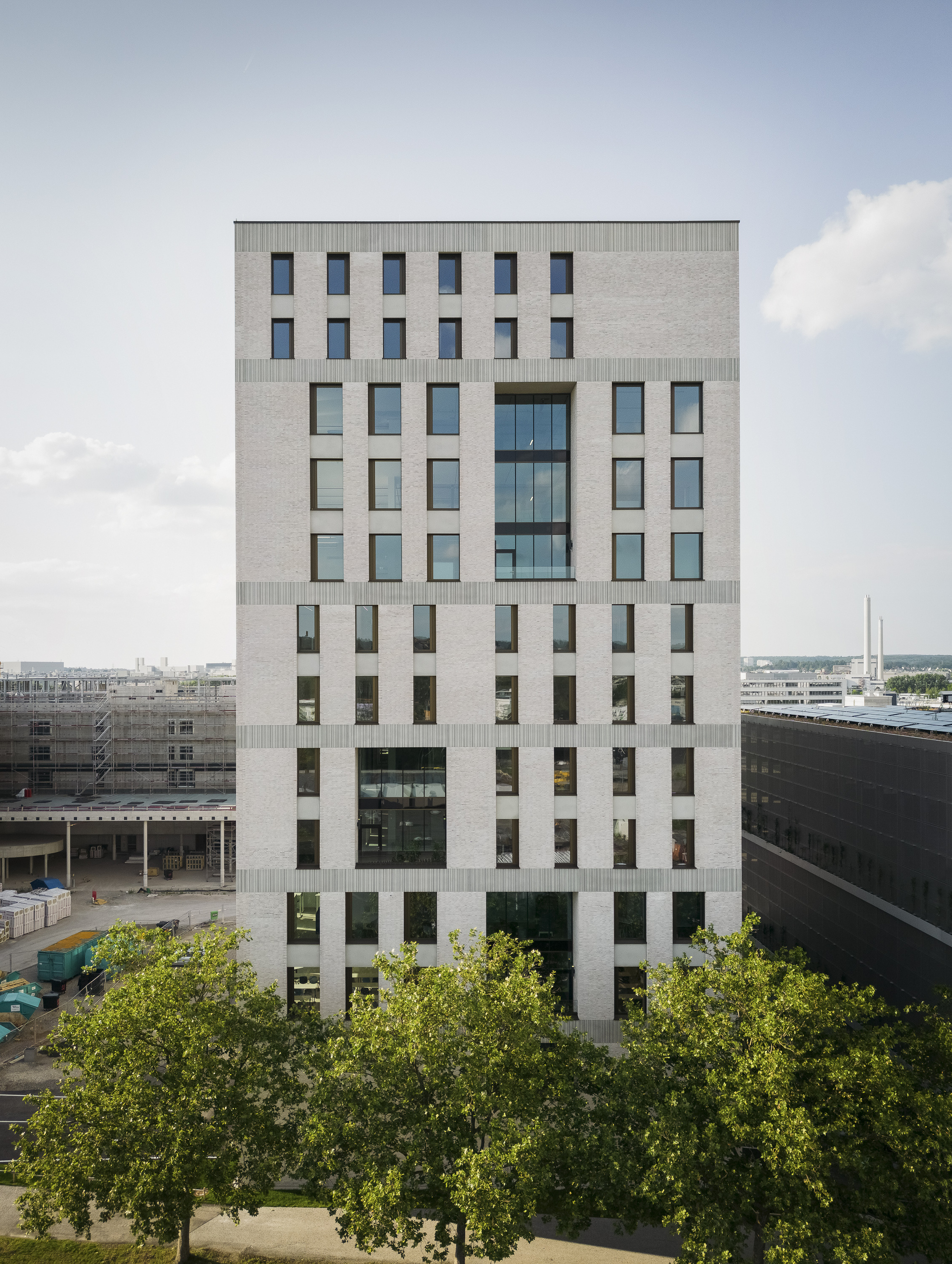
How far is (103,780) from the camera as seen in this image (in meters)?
71.4

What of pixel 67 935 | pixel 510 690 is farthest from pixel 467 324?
pixel 67 935

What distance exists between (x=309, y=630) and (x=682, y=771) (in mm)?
17418

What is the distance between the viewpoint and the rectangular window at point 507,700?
2859 cm

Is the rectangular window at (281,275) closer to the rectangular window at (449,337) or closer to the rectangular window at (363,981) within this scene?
the rectangular window at (449,337)

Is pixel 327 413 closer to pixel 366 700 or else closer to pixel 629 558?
pixel 366 700

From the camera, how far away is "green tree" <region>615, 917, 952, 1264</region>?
1619 centimetres

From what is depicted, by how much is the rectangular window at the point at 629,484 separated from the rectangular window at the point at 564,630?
5186 millimetres

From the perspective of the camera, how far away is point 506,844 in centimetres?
2850

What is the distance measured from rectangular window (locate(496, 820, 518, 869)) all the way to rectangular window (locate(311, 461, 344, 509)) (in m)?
15.7

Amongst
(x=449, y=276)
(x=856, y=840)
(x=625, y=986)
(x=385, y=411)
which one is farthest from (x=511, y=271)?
(x=856, y=840)

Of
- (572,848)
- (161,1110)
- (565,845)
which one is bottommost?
(161,1110)

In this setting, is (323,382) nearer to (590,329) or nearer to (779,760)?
(590,329)

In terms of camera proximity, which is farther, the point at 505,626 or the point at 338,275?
the point at 338,275

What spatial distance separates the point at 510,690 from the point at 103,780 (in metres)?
61.4
